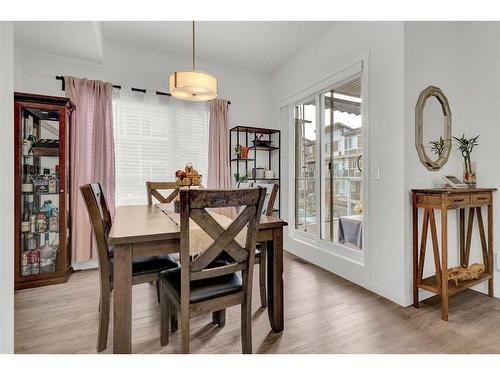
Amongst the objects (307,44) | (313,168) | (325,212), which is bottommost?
(325,212)

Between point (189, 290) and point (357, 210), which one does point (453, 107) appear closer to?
point (357, 210)

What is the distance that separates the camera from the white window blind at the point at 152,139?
10.8 feet

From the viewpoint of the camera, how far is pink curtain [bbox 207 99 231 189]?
3715mm

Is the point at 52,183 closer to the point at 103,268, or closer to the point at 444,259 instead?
the point at 103,268

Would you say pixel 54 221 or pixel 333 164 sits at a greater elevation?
pixel 333 164

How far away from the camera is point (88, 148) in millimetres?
3082

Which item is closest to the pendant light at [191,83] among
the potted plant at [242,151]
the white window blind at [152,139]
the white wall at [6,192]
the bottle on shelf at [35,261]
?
the white wall at [6,192]

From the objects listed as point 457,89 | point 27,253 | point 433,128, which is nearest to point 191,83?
point 433,128

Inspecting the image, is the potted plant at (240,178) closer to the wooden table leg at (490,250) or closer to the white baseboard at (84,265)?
the white baseboard at (84,265)

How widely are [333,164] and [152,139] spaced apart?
2324 mm

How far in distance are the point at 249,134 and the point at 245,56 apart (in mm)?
1095

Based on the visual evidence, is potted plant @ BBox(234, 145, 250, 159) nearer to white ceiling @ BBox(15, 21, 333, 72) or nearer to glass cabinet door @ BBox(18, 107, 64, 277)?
white ceiling @ BBox(15, 21, 333, 72)
